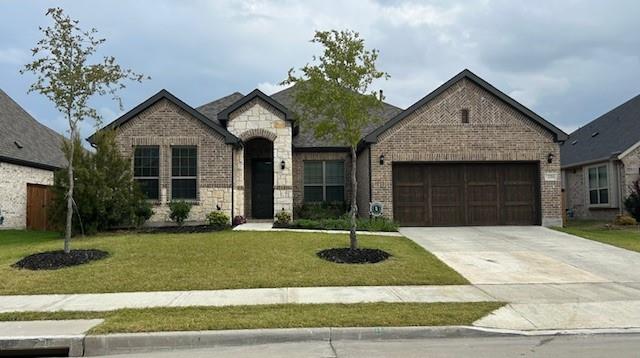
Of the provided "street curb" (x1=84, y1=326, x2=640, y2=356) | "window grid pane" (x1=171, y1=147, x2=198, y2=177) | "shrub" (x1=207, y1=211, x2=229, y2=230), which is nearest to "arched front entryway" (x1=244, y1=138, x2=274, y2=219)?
"window grid pane" (x1=171, y1=147, x2=198, y2=177)

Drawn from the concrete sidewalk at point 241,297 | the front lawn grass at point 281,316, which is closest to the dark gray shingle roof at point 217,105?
the concrete sidewalk at point 241,297

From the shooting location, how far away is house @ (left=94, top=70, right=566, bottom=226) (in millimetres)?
18625

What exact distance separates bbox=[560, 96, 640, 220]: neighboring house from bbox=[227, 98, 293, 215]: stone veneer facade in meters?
13.3

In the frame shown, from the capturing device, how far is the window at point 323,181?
2162 centimetres

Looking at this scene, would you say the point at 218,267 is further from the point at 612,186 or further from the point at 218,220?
the point at 612,186

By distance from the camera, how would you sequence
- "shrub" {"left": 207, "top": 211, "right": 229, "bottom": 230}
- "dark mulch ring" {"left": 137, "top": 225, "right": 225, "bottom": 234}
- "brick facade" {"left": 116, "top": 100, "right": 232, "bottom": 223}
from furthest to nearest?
"brick facade" {"left": 116, "top": 100, "right": 232, "bottom": 223}, "shrub" {"left": 207, "top": 211, "right": 229, "bottom": 230}, "dark mulch ring" {"left": 137, "top": 225, "right": 225, "bottom": 234}

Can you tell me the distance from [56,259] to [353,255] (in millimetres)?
6826

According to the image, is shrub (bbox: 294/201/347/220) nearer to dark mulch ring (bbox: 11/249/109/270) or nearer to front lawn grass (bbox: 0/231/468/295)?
→ front lawn grass (bbox: 0/231/468/295)

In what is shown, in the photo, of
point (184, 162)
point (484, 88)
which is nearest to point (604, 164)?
point (484, 88)

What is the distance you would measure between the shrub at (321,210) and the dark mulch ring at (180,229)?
13.5 ft

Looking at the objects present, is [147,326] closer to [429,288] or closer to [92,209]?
[429,288]

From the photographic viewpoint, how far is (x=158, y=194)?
1856 centimetres

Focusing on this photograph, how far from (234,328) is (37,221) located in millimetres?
19691

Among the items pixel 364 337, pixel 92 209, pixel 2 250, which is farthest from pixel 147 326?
pixel 92 209
